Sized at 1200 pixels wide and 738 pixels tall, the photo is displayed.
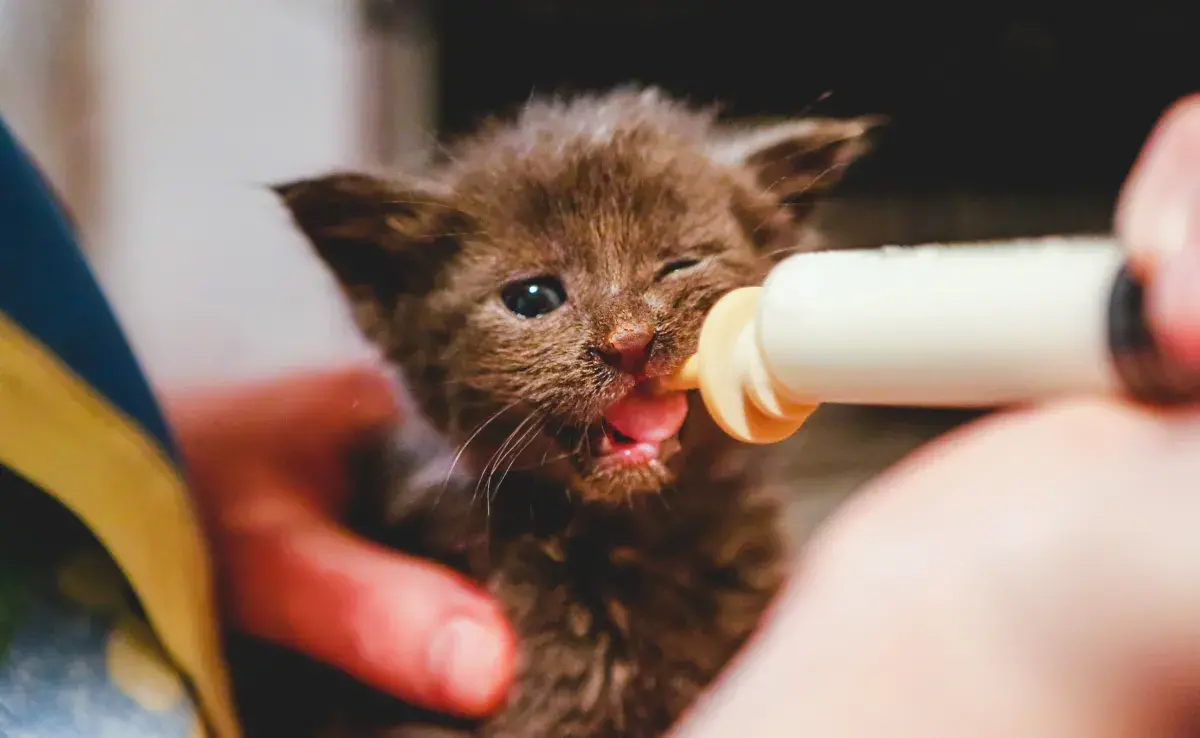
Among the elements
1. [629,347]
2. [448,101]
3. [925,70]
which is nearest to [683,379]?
[629,347]

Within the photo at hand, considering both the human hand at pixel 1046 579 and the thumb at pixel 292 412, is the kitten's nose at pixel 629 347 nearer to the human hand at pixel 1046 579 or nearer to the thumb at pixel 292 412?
the human hand at pixel 1046 579

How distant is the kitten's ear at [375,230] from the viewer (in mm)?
759

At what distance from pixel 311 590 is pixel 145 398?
0.21 metres

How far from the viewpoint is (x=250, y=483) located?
99 centimetres

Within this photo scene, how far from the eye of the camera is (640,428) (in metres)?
0.66

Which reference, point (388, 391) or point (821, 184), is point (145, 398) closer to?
point (388, 391)

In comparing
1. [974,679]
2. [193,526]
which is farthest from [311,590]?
[974,679]

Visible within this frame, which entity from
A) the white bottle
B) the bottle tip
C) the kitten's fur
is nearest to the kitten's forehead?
the kitten's fur

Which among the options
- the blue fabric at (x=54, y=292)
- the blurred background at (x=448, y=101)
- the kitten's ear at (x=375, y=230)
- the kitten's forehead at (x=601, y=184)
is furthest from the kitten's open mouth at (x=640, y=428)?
the blurred background at (x=448, y=101)

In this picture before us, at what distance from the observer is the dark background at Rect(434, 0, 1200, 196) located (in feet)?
3.81

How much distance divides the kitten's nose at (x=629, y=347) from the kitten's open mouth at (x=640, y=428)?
2cm

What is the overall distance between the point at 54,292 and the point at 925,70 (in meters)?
1.05

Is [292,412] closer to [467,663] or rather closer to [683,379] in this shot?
[467,663]

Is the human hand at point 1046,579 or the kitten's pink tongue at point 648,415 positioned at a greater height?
the kitten's pink tongue at point 648,415
